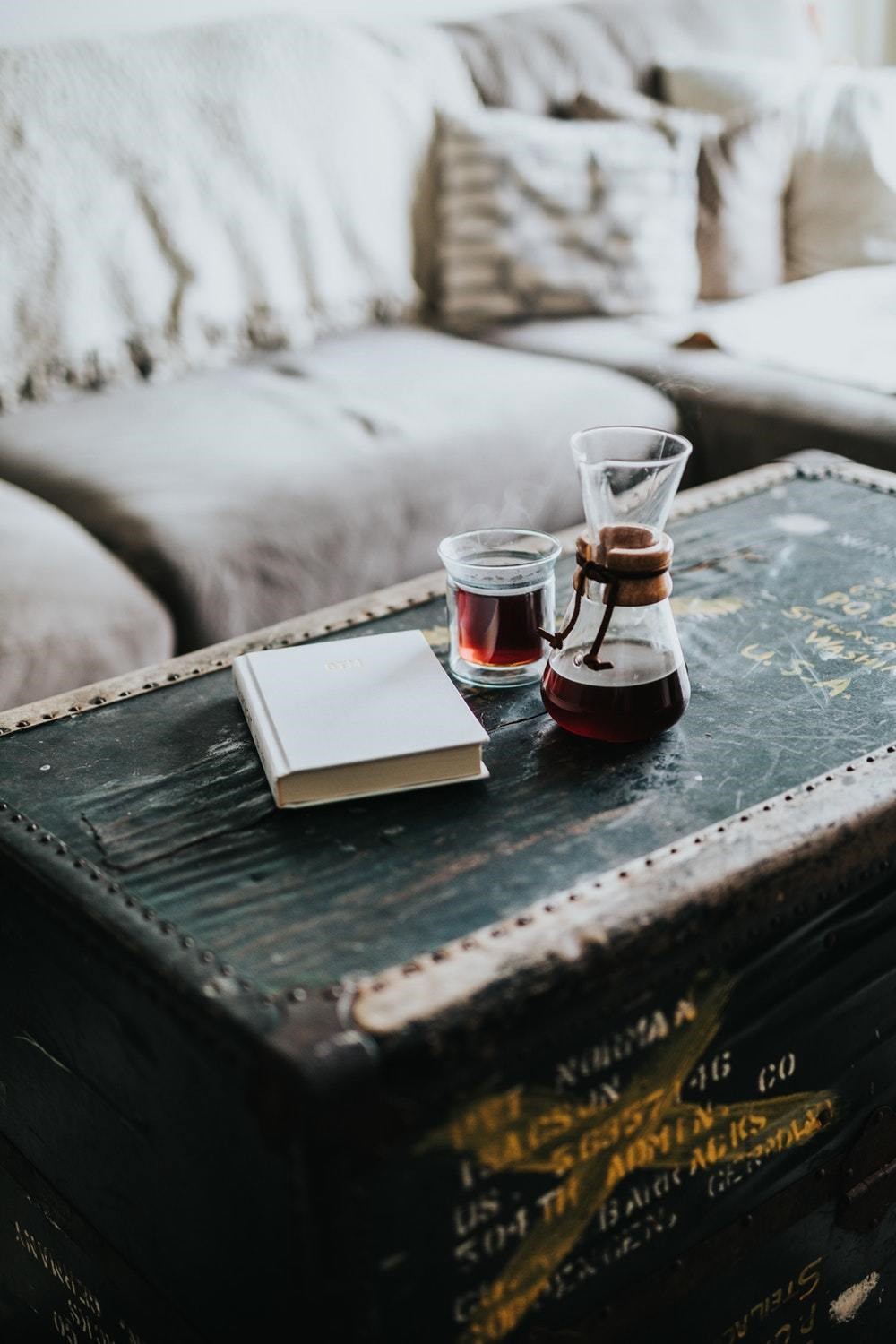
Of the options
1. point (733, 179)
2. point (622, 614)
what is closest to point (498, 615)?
point (622, 614)

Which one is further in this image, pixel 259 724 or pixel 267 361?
pixel 267 361

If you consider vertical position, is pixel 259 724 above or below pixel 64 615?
above

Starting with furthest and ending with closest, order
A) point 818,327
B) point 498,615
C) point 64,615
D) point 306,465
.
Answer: point 818,327, point 306,465, point 64,615, point 498,615

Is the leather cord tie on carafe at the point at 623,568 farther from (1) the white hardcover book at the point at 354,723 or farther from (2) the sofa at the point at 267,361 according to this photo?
(2) the sofa at the point at 267,361

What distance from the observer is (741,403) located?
1.92m

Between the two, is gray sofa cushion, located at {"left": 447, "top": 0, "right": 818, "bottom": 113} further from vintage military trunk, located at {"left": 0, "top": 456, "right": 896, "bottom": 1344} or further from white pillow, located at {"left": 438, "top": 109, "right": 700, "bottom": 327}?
vintage military trunk, located at {"left": 0, "top": 456, "right": 896, "bottom": 1344}

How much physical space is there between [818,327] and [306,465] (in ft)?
3.16

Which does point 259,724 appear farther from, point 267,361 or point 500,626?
point 267,361

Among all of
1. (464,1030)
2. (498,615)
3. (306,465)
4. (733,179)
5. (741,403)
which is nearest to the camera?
(464,1030)

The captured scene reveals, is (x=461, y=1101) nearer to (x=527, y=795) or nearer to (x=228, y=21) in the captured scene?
(x=527, y=795)

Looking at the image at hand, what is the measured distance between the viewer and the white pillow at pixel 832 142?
2.37 m

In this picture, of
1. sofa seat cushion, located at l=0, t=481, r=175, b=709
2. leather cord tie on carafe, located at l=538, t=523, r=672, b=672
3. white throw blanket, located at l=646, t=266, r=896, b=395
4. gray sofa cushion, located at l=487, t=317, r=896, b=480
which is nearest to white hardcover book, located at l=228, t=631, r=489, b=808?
leather cord tie on carafe, located at l=538, t=523, r=672, b=672

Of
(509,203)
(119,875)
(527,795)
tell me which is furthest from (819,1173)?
(509,203)

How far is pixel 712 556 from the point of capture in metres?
1.22
